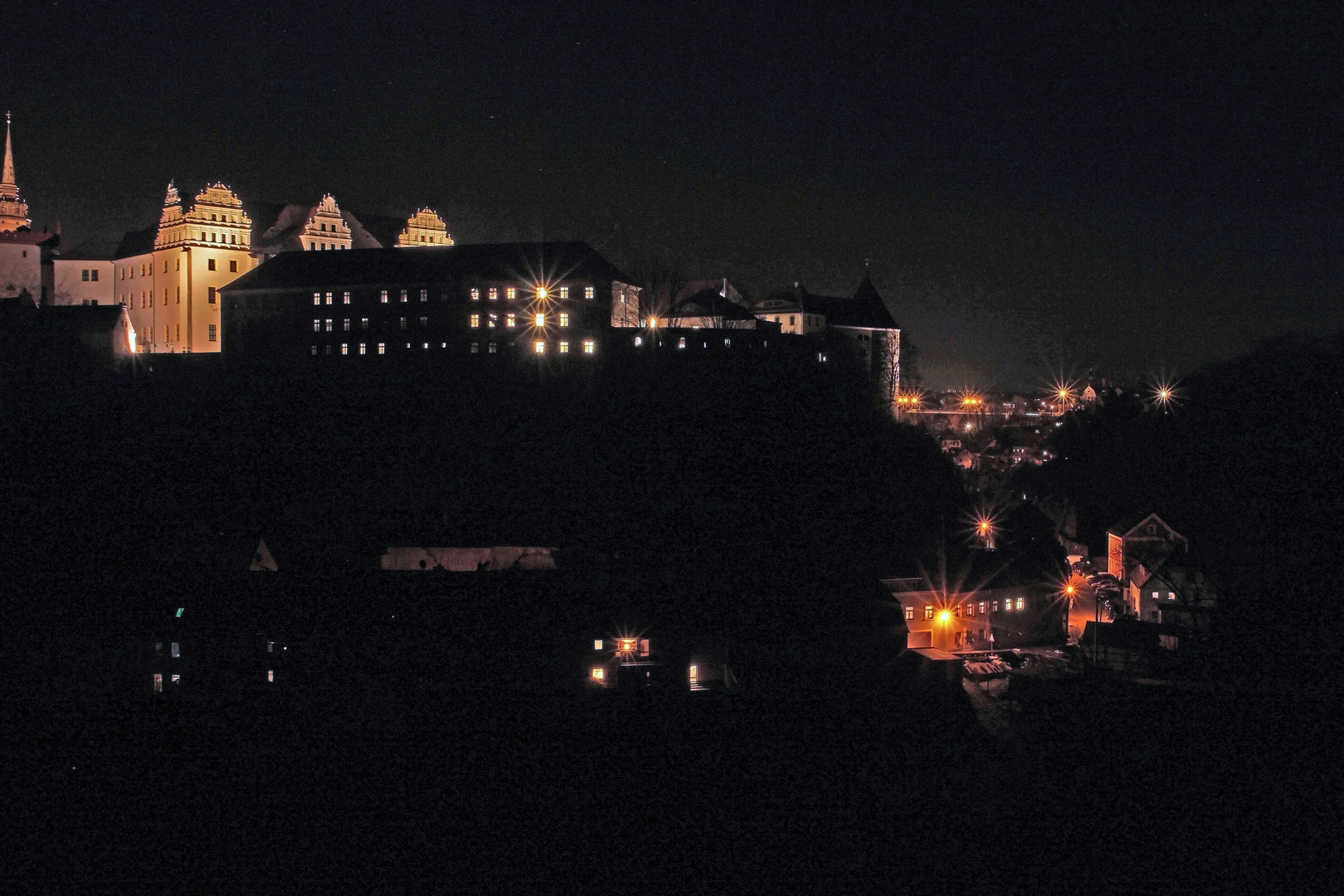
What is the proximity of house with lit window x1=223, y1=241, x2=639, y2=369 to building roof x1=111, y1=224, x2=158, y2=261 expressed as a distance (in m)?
6.52

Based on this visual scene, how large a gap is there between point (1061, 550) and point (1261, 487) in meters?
10.3

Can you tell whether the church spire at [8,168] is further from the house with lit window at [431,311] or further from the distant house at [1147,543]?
the distant house at [1147,543]

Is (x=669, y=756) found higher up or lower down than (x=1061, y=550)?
lower down

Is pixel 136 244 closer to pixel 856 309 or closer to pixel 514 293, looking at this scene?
pixel 514 293

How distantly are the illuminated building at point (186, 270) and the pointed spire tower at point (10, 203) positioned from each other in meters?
10.0

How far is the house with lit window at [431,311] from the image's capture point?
173 feet

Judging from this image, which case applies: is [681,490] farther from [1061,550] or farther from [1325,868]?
[1325,868]

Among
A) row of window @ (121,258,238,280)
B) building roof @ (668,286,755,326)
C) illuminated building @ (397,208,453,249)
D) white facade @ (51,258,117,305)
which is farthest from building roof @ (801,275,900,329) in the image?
white facade @ (51,258,117,305)

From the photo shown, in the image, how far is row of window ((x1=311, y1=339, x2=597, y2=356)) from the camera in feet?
172

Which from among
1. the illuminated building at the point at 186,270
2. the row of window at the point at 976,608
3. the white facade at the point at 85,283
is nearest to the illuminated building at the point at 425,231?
the illuminated building at the point at 186,270

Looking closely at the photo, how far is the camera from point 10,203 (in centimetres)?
6412

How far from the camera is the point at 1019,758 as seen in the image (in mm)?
36281

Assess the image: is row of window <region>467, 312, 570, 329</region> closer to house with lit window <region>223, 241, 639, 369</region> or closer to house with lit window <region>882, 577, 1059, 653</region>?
house with lit window <region>223, 241, 639, 369</region>

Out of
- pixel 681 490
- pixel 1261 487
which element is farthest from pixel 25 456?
pixel 1261 487
